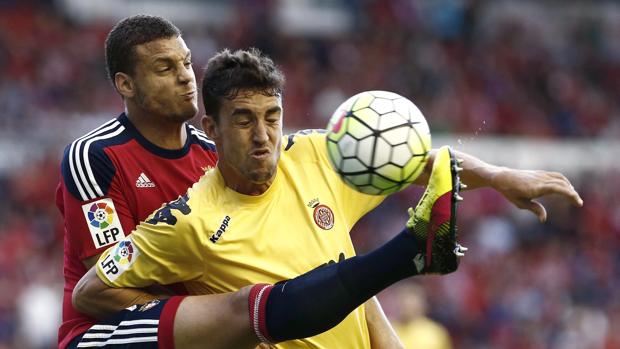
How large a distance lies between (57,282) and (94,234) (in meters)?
8.24

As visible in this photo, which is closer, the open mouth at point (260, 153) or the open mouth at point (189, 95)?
the open mouth at point (260, 153)

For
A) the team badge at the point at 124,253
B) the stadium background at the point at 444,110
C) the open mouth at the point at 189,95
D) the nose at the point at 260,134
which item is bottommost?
the stadium background at the point at 444,110

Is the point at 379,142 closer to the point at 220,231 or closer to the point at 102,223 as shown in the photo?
the point at 220,231

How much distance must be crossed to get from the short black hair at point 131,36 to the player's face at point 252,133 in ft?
2.91

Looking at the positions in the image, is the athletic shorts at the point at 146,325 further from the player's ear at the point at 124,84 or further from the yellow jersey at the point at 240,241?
the player's ear at the point at 124,84

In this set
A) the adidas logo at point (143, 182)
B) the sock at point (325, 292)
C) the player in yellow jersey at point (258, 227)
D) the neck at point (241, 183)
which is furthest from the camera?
the adidas logo at point (143, 182)

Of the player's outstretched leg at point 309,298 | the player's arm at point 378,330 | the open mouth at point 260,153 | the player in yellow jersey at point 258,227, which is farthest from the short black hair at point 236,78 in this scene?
the player's arm at point 378,330

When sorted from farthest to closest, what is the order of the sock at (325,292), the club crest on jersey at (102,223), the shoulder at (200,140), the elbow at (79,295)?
the shoulder at (200,140)
the club crest on jersey at (102,223)
the elbow at (79,295)
the sock at (325,292)

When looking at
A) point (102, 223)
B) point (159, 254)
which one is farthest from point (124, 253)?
point (102, 223)

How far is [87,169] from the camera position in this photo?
5.44 m

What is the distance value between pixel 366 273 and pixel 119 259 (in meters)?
1.20

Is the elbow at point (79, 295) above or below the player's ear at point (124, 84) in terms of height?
below

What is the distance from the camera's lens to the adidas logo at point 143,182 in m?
5.55

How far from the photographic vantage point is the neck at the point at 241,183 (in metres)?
5.02
